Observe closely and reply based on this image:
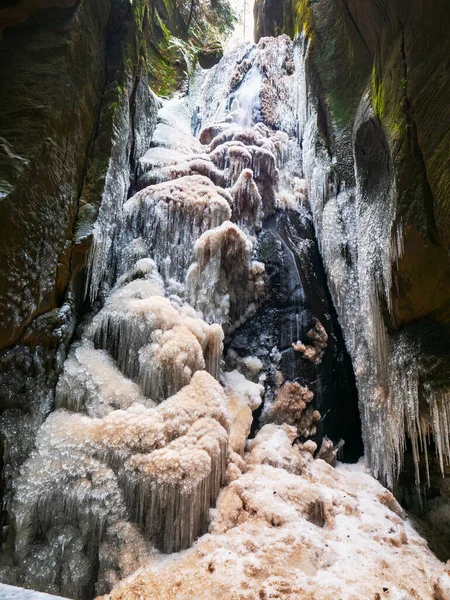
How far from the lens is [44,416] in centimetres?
338

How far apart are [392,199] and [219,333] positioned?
2449 millimetres

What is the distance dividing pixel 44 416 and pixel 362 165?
4.93 meters

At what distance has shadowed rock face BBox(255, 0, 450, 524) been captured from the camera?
3.24m

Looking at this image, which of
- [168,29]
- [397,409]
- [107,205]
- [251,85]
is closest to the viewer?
[397,409]

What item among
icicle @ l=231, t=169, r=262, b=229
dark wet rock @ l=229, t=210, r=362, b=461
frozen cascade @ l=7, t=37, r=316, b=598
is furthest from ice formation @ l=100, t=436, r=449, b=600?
icicle @ l=231, t=169, r=262, b=229

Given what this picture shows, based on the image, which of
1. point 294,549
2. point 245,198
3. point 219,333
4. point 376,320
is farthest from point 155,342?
point 245,198

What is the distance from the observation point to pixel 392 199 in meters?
3.89

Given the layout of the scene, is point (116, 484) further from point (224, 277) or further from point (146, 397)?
point (224, 277)

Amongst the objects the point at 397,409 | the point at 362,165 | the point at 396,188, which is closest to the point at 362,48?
the point at 362,165

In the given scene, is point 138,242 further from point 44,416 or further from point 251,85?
point 251,85

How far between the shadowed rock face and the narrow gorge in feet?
0.10

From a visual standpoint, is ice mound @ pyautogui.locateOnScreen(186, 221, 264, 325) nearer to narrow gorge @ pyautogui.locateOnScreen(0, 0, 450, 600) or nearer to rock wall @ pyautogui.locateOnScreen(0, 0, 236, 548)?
narrow gorge @ pyautogui.locateOnScreen(0, 0, 450, 600)

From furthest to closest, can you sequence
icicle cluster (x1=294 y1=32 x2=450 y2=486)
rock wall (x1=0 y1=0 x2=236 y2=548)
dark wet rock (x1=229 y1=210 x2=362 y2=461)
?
dark wet rock (x1=229 y1=210 x2=362 y2=461) → icicle cluster (x1=294 y1=32 x2=450 y2=486) → rock wall (x1=0 y1=0 x2=236 y2=548)

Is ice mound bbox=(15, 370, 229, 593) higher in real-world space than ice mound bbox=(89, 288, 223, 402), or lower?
lower
